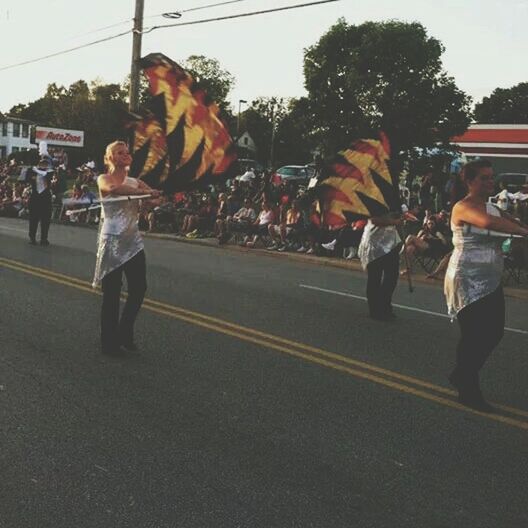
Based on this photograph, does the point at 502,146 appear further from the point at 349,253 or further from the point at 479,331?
the point at 479,331

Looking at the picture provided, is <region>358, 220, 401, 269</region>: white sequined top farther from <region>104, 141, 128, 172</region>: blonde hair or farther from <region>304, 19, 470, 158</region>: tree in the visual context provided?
<region>304, 19, 470, 158</region>: tree

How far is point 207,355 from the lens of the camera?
259 inches

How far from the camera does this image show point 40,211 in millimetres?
15922

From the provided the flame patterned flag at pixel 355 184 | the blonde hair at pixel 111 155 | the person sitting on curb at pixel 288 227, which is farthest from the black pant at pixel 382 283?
the person sitting on curb at pixel 288 227

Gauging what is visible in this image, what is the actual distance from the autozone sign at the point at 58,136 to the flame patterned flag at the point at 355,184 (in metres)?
53.7

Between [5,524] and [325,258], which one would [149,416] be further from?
[325,258]

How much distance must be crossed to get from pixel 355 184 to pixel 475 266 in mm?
2465

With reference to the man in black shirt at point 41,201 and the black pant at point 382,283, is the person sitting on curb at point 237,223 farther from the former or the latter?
the black pant at point 382,283

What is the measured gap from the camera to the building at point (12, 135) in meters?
106

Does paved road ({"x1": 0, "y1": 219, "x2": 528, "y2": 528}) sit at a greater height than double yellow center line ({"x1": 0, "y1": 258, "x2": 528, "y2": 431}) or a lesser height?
lesser

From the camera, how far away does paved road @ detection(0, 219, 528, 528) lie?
361 centimetres

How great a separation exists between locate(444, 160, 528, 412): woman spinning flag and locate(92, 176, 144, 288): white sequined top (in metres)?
2.72

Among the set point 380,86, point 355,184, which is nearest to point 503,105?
point 380,86

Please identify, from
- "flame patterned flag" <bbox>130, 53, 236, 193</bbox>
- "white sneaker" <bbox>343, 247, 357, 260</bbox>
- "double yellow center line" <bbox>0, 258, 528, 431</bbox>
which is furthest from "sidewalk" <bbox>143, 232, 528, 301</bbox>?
"flame patterned flag" <bbox>130, 53, 236, 193</bbox>
